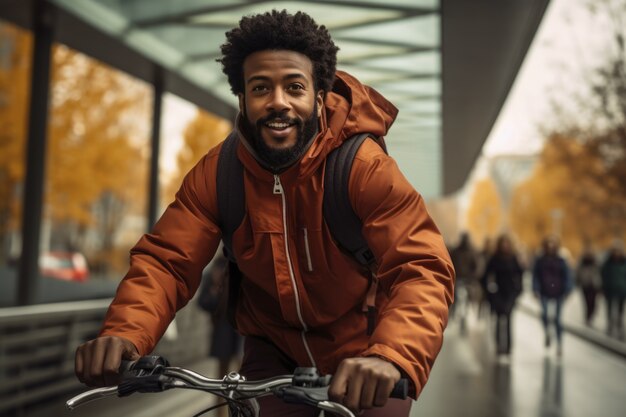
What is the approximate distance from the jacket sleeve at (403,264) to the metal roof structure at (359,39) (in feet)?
19.1

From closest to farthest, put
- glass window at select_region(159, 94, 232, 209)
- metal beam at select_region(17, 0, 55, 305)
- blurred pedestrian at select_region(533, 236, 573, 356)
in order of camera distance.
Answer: metal beam at select_region(17, 0, 55, 305) → blurred pedestrian at select_region(533, 236, 573, 356) → glass window at select_region(159, 94, 232, 209)

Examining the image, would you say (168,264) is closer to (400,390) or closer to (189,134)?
(400,390)

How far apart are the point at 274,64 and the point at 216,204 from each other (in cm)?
47

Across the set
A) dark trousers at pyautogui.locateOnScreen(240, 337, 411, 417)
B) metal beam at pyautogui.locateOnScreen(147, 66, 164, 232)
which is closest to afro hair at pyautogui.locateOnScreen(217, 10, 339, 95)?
dark trousers at pyautogui.locateOnScreen(240, 337, 411, 417)

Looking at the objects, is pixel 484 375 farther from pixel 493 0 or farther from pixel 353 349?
pixel 353 349

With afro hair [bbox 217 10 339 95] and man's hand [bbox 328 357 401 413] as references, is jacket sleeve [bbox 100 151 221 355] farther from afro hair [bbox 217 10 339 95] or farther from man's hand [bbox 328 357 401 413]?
man's hand [bbox 328 357 401 413]

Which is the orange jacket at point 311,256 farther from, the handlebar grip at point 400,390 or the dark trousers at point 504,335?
the dark trousers at point 504,335

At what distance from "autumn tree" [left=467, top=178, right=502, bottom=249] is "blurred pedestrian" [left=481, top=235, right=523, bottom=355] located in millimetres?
61702

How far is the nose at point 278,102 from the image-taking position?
2455 millimetres

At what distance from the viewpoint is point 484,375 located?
11.0m

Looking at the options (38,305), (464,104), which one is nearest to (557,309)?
(464,104)

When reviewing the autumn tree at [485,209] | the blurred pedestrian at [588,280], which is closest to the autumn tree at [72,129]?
the blurred pedestrian at [588,280]

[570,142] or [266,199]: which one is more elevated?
[570,142]

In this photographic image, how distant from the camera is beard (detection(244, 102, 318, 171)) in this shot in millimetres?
2482
